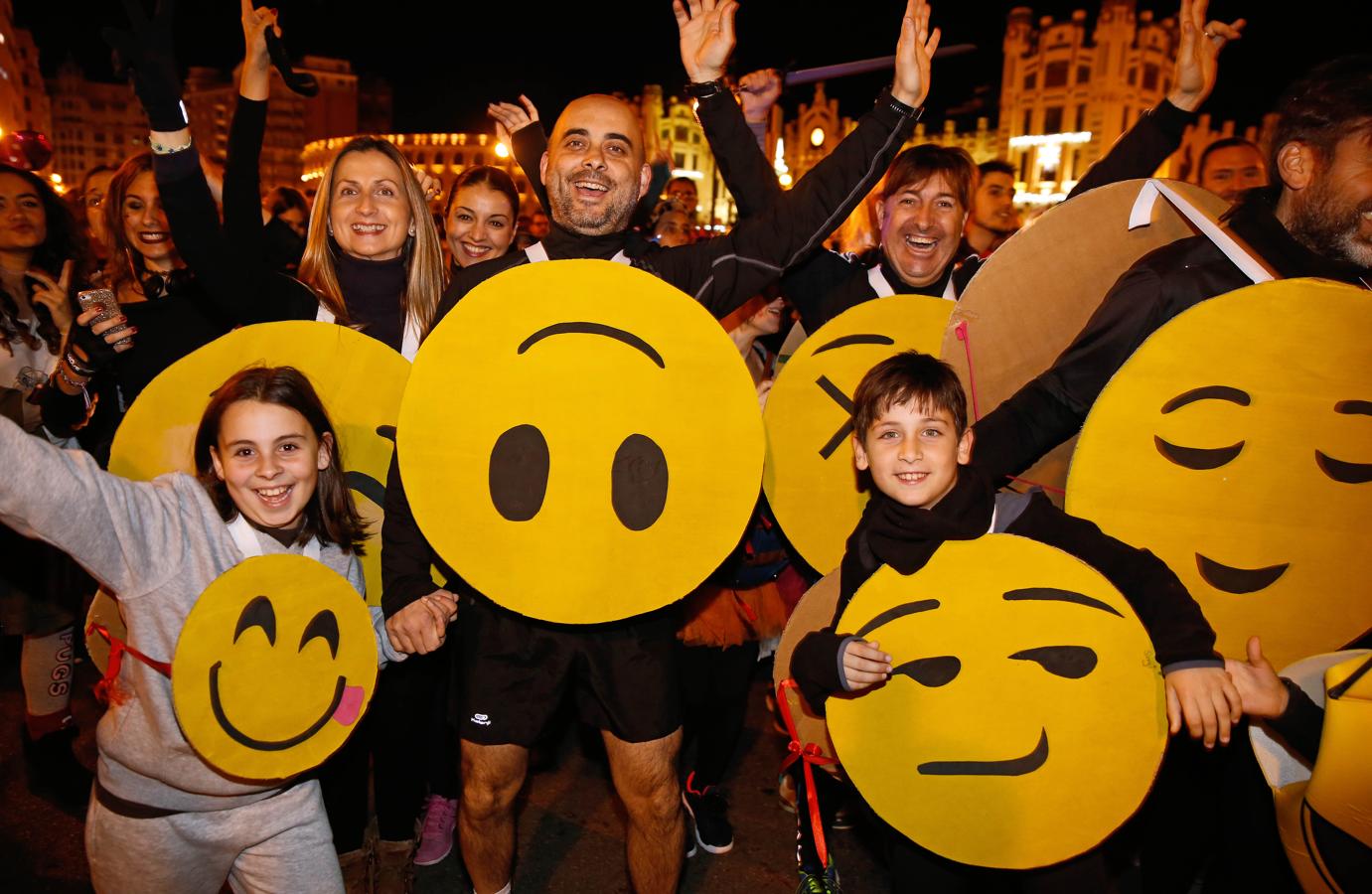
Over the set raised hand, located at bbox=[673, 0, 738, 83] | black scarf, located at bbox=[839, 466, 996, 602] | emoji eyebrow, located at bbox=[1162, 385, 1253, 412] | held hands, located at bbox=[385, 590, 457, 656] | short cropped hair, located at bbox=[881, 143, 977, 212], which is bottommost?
held hands, located at bbox=[385, 590, 457, 656]

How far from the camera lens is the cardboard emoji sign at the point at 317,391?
1.97 metres

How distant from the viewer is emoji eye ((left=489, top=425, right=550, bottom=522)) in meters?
1.88

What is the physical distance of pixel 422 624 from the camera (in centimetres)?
194

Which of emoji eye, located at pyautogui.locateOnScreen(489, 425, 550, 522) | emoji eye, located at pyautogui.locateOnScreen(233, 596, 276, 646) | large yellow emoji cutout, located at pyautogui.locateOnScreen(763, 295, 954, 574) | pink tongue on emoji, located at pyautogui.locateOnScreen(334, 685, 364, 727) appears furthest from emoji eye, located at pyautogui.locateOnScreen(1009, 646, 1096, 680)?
emoji eye, located at pyautogui.locateOnScreen(233, 596, 276, 646)

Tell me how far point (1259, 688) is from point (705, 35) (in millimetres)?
2096

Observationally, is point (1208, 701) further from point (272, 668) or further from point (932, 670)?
point (272, 668)

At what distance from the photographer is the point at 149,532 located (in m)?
1.69

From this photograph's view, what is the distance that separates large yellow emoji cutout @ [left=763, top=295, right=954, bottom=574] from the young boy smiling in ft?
0.99

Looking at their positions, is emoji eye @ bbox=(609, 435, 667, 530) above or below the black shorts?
above

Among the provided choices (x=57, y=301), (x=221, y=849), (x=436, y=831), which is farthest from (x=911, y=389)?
(x=57, y=301)

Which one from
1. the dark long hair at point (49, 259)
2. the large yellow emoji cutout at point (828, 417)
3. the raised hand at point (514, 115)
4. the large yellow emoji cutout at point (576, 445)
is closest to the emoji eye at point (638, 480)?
the large yellow emoji cutout at point (576, 445)

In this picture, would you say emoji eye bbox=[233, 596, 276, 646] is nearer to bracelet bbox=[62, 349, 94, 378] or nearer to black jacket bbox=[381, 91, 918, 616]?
black jacket bbox=[381, 91, 918, 616]

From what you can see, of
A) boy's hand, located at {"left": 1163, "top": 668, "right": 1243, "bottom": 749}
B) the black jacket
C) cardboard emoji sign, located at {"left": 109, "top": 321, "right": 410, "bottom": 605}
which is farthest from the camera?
the black jacket

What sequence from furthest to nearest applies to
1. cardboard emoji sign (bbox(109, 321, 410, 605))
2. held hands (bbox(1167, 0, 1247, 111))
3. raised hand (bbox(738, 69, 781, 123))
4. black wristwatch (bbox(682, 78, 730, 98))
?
1. raised hand (bbox(738, 69, 781, 123))
2. held hands (bbox(1167, 0, 1247, 111))
3. black wristwatch (bbox(682, 78, 730, 98))
4. cardboard emoji sign (bbox(109, 321, 410, 605))
